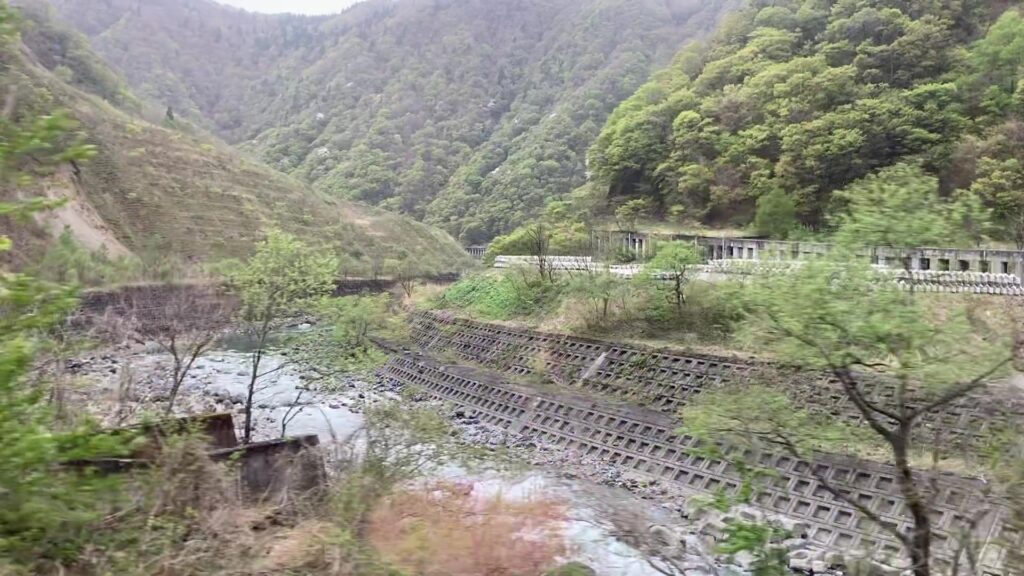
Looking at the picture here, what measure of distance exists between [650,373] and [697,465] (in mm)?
4677

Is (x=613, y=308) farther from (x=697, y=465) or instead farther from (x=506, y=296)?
(x=697, y=465)

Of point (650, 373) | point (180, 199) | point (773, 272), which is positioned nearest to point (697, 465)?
point (650, 373)

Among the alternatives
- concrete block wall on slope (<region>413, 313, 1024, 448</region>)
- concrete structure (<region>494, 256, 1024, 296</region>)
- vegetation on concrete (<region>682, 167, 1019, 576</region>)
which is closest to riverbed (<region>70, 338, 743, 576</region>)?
vegetation on concrete (<region>682, 167, 1019, 576</region>)

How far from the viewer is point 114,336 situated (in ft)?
88.0

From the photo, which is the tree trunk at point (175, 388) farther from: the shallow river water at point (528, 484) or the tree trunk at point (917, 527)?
the tree trunk at point (917, 527)

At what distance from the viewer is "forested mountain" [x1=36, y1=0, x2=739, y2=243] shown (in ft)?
286

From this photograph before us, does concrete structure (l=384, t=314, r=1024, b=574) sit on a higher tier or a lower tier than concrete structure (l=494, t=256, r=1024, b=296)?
lower

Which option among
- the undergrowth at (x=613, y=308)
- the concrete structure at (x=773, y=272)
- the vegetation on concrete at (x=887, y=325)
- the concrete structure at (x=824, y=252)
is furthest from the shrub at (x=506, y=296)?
the vegetation on concrete at (x=887, y=325)

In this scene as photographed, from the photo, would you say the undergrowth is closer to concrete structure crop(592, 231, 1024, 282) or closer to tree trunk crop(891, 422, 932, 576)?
concrete structure crop(592, 231, 1024, 282)

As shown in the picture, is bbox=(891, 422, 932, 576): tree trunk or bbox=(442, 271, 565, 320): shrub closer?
bbox=(891, 422, 932, 576): tree trunk

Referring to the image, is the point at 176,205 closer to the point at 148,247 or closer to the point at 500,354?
the point at 148,247

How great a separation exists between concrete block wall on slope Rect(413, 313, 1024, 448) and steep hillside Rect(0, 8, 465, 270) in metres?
31.1

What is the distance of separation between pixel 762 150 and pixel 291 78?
13180 cm

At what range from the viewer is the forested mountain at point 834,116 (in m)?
29.0
